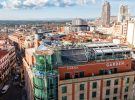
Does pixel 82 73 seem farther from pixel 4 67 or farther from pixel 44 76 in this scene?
pixel 4 67

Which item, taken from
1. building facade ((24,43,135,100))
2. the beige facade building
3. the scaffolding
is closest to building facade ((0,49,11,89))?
building facade ((24,43,135,100))

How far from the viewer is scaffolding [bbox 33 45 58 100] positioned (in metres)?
47.0

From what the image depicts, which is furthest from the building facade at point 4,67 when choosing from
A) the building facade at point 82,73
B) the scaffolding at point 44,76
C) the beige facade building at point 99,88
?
the beige facade building at point 99,88

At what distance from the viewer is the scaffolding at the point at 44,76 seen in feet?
154

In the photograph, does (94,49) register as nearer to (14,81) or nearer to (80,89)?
(80,89)

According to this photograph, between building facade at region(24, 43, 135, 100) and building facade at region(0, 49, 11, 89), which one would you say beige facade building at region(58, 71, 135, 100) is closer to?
building facade at region(24, 43, 135, 100)

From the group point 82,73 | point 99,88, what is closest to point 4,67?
point 82,73

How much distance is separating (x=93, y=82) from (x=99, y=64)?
15.1 feet

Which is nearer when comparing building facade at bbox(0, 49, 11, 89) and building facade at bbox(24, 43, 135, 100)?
building facade at bbox(24, 43, 135, 100)

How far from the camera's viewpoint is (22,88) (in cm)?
9531

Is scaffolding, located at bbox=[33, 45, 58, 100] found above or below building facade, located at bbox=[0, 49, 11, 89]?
above

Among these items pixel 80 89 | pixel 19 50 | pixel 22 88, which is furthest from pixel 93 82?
pixel 19 50

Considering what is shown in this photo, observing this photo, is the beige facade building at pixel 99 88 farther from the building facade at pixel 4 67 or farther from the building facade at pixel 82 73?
the building facade at pixel 4 67

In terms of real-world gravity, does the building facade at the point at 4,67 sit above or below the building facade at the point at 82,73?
below
